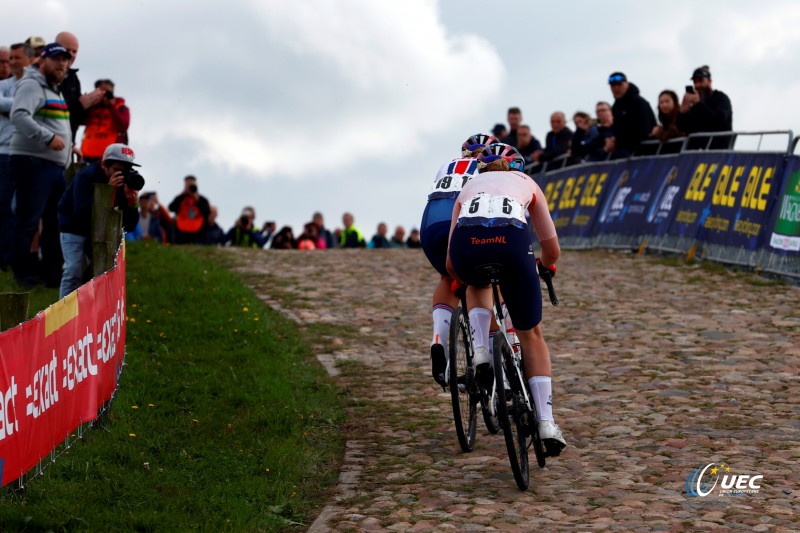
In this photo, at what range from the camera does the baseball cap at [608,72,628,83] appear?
22875 millimetres

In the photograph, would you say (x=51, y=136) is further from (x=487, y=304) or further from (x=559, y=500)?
(x=559, y=500)

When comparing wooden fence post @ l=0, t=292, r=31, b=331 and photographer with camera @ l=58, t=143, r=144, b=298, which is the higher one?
photographer with camera @ l=58, t=143, r=144, b=298

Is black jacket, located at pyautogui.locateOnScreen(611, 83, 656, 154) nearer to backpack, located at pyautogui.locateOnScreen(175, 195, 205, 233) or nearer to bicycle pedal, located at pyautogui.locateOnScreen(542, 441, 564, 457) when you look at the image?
backpack, located at pyautogui.locateOnScreen(175, 195, 205, 233)

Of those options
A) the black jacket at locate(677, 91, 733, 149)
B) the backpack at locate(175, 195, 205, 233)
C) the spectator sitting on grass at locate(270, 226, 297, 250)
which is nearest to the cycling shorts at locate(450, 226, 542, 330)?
the black jacket at locate(677, 91, 733, 149)

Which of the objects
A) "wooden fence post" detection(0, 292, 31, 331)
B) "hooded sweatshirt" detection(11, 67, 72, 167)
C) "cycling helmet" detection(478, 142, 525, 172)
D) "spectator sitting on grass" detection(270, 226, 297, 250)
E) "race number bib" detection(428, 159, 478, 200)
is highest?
"hooded sweatshirt" detection(11, 67, 72, 167)

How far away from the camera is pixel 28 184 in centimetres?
1581

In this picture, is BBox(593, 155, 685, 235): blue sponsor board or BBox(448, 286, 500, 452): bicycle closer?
BBox(448, 286, 500, 452): bicycle

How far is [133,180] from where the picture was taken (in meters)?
12.7

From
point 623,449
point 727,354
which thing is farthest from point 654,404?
point 727,354

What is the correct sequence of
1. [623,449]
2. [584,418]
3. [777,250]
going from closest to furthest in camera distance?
[623,449] → [584,418] → [777,250]

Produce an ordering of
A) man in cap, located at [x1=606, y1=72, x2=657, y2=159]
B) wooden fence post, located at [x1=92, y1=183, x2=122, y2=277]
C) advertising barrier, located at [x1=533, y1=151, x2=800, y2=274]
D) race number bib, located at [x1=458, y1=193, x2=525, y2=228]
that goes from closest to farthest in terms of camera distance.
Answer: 1. race number bib, located at [x1=458, y1=193, x2=525, y2=228]
2. wooden fence post, located at [x1=92, y1=183, x2=122, y2=277]
3. advertising barrier, located at [x1=533, y1=151, x2=800, y2=274]
4. man in cap, located at [x1=606, y1=72, x2=657, y2=159]

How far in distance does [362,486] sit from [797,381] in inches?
206

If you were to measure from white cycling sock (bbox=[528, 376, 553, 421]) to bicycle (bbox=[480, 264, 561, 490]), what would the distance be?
0.05 m

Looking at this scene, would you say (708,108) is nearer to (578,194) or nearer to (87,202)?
(578,194)
